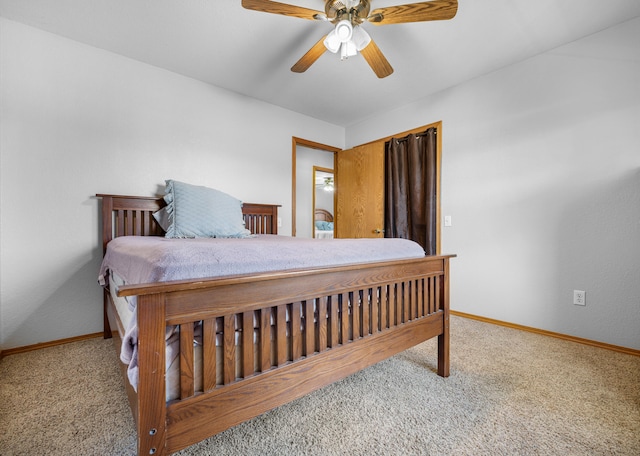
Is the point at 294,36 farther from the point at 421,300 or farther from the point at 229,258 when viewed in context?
the point at 421,300

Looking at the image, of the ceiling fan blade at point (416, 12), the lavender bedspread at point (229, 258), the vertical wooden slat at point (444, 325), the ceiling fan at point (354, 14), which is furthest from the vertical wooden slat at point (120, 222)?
the vertical wooden slat at point (444, 325)

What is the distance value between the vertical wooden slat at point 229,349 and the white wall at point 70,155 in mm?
2082

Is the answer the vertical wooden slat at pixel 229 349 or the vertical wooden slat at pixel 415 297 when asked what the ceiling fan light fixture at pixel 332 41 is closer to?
the vertical wooden slat at pixel 415 297

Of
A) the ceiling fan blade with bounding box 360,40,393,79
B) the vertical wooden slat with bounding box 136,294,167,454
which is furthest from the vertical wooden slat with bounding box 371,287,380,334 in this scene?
the ceiling fan blade with bounding box 360,40,393,79

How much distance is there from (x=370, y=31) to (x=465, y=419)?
2507 millimetres

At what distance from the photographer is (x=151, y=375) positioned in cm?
73

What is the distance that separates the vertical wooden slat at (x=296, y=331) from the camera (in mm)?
1036

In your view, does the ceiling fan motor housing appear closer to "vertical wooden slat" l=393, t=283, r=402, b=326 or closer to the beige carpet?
"vertical wooden slat" l=393, t=283, r=402, b=326

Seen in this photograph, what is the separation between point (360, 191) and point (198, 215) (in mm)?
2267

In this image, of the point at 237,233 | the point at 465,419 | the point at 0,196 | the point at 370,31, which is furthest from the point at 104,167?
the point at 465,419

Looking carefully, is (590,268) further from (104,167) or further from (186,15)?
(104,167)

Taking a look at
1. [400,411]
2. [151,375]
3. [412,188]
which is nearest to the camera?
[151,375]

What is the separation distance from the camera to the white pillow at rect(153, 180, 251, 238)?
6.86 ft

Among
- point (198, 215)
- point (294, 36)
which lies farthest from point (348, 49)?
point (198, 215)
